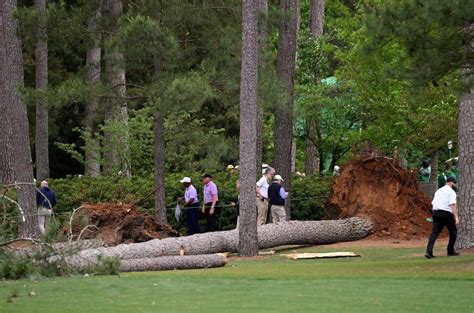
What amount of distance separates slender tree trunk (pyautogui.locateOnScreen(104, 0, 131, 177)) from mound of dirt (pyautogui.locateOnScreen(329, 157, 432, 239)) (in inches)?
271

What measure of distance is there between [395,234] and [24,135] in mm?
10436

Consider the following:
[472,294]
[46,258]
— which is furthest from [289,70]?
[472,294]

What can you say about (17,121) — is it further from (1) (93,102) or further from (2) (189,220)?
(2) (189,220)

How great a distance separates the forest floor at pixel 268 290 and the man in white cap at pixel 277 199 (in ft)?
24.4

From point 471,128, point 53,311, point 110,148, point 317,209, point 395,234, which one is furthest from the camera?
point 110,148

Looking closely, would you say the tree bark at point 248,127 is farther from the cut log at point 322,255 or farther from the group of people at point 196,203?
the group of people at point 196,203

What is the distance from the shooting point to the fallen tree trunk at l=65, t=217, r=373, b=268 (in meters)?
25.4

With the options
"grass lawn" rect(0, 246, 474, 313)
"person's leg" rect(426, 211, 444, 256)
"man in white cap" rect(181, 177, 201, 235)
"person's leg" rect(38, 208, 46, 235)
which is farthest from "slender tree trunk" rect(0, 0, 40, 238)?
"person's leg" rect(426, 211, 444, 256)

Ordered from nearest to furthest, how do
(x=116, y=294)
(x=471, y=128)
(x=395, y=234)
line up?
(x=116, y=294)
(x=471, y=128)
(x=395, y=234)

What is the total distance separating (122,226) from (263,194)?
4.22 meters

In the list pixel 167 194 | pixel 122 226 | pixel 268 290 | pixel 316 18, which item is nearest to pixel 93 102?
pixel 167 194

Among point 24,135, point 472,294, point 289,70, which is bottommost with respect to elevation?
point 472,294

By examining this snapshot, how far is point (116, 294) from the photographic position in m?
16.0

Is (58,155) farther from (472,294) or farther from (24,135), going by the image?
(472,294)
